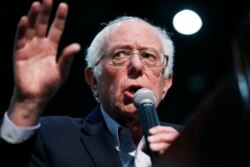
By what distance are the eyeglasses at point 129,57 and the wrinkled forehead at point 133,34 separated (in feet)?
0.13

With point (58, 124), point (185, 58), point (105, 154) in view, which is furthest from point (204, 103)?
point (185, 58)

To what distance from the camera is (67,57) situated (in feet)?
4.60

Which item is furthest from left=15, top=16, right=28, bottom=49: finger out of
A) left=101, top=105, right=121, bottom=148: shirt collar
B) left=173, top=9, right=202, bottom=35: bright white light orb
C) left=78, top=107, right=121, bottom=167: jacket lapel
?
left=173, top=9, right=202, bottom=35: bright white light orb

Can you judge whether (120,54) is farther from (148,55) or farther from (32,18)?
(32,18)

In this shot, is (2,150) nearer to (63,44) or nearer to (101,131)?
(101,131)

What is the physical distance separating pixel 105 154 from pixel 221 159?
103 centimetres

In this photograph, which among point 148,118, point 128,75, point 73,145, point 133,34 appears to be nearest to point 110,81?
point 128,75

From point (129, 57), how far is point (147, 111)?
0.61m

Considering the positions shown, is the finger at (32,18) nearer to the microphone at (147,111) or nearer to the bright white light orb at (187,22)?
the microphone at (147,111)

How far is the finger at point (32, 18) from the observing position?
1353 mm

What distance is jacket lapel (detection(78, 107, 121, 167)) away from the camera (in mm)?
1870

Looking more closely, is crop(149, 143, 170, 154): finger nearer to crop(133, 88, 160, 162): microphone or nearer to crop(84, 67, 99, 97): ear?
crop(133, 88, 160, 162): microphone

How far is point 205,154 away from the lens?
0.93 meters

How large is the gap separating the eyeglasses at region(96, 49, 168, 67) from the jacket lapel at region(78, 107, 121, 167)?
255 mm
